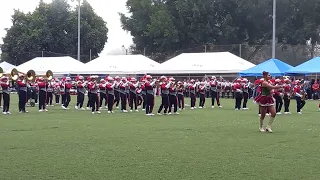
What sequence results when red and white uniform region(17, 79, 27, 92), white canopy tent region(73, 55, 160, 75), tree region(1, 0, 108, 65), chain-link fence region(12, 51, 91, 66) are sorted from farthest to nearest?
tree region(1, 0, 108, 65) → chain-link fence region(12, 51, 91, 66) → white canopy tent region(73, 55, 160, 75) → red and white uniform region(17, 79, 27, 92)

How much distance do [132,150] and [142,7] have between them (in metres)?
55.0

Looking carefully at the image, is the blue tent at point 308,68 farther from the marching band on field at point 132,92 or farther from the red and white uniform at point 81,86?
the red and white uniform at point 81,86

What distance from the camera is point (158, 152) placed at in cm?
1191

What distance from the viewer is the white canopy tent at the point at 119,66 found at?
1945 inches

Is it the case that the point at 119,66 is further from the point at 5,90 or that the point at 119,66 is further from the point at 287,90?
the point at 287,90

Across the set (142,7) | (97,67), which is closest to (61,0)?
(142,7)

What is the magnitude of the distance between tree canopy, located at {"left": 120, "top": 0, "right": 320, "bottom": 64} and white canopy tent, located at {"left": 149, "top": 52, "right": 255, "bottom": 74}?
8419mm

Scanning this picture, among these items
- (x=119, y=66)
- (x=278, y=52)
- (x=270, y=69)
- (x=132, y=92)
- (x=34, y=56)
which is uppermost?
(x=278, y=52)

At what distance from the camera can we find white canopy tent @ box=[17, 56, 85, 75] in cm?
5347

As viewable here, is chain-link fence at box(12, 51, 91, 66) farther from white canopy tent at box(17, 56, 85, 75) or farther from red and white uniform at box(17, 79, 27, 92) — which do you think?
red and white uniform at box(17, 79, 27, 92)

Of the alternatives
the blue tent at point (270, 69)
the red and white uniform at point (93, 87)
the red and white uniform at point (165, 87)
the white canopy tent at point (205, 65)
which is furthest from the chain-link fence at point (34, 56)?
the red and white uniform at point (165, 87)

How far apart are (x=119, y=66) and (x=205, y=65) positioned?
869cm

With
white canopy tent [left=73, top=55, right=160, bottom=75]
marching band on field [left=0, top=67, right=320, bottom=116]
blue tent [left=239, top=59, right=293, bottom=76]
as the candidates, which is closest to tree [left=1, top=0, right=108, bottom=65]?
white canopy tent [left=73, top=55, right=160, bottom=75]

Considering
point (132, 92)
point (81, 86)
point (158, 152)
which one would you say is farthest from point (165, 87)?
point (158, 152)
